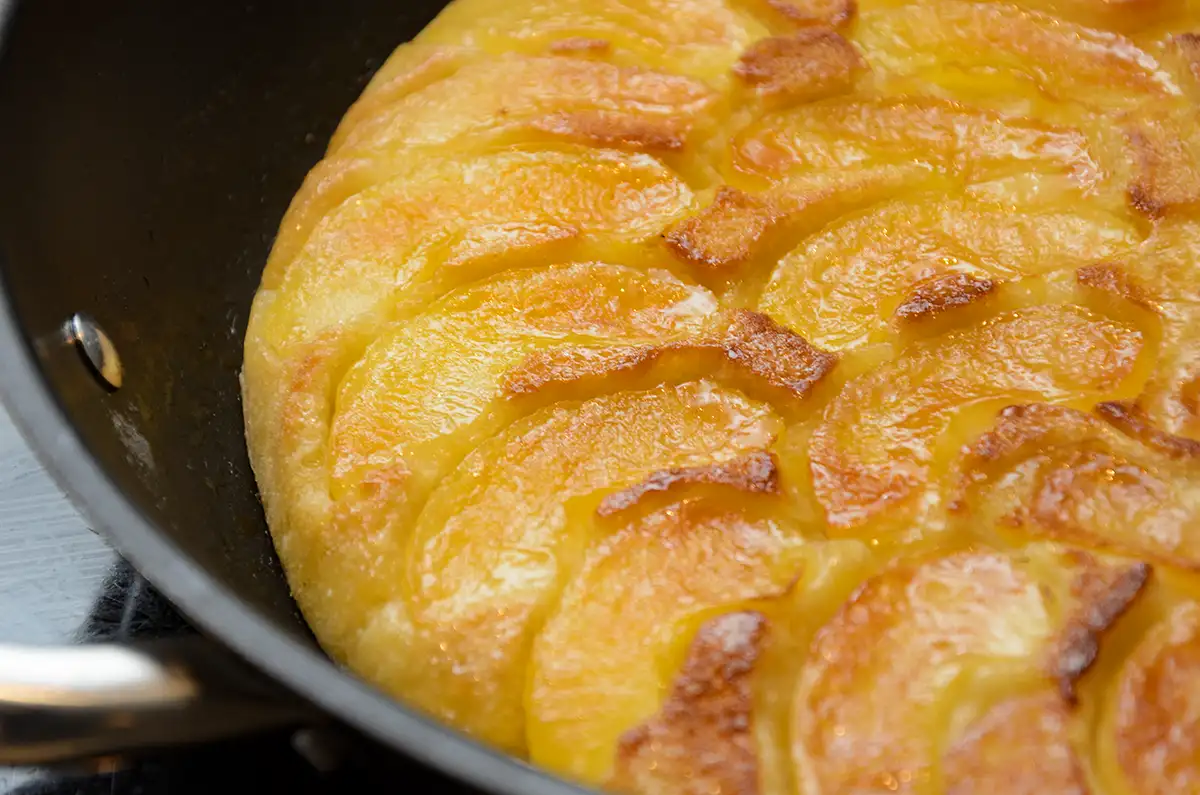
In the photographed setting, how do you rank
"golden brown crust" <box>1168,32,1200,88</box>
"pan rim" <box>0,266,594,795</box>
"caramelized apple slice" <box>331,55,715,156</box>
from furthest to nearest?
"golden brown crust" <box>1168,32,1200,88</box> < "caramelized apple slice" <box>331,55,715,156</box> < "pan rim" <box>0,266,594,795</box>

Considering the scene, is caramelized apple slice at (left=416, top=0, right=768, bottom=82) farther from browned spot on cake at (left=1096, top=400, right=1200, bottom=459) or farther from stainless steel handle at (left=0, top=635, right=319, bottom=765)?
stainless steel handle at (left=0, top=635, right=319, bottom=765)

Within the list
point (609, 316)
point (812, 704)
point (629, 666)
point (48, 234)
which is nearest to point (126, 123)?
point (48, 234)

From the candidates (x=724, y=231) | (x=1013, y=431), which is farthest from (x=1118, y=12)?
(x=1013, y=431)

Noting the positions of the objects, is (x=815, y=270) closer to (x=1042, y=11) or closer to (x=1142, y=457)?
(x=1142, y=457)

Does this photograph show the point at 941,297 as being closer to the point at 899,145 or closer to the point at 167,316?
the point at 899,145

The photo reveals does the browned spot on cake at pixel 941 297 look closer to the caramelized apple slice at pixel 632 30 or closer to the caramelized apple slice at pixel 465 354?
the caramelized apple slice at pixel 465 354

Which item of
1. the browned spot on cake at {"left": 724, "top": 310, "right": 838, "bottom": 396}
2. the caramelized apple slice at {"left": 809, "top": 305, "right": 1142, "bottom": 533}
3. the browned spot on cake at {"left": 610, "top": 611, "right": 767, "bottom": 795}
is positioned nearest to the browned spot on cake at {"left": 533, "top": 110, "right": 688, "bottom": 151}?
the browned spot on cake at {"left": 724, "top": 310, "right": 838, "bottom": 396}
